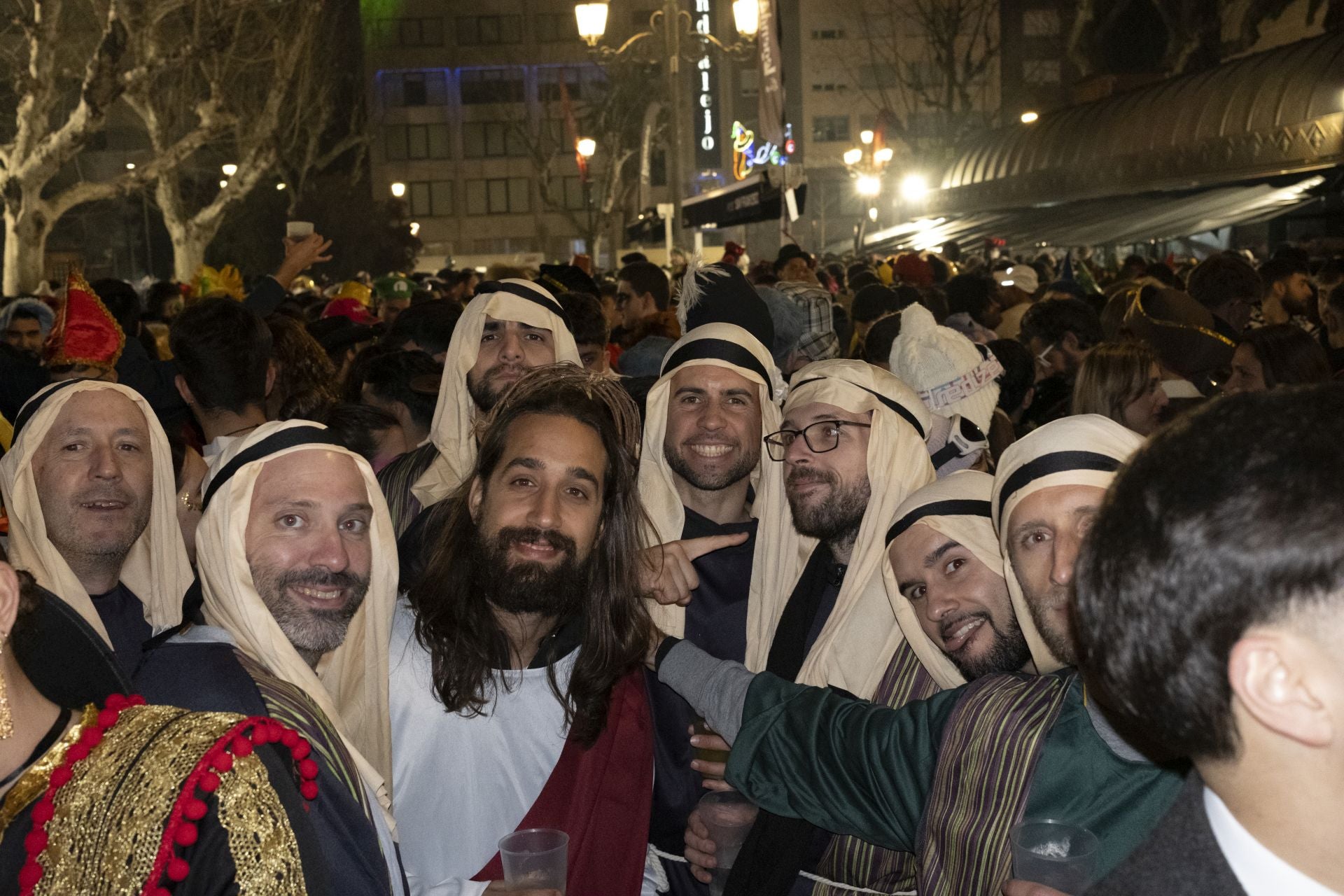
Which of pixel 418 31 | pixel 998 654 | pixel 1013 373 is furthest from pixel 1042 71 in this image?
pixel 998 654

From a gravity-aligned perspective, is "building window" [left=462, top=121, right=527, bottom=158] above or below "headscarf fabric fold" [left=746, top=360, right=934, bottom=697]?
above

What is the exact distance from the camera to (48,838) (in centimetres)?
191

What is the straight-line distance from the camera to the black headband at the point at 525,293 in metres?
5.57

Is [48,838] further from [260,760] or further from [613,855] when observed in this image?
[613,855]

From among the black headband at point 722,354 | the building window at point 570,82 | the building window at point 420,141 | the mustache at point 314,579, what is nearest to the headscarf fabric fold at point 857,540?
the black headband at point 722,354

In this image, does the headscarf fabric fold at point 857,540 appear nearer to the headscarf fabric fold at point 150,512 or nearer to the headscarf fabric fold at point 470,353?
the headscarf fabric fold at point 470,353

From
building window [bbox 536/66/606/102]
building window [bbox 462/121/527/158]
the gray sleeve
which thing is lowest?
the gray sleeve

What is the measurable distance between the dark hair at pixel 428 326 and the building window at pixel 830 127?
53960 millimetres

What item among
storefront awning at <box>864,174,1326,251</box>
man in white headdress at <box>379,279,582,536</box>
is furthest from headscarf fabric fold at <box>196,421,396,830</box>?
storefront awning at <box>864,174,1326,251</box>

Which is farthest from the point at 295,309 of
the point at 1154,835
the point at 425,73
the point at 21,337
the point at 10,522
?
the point at 425,73

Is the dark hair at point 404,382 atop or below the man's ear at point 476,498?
atop

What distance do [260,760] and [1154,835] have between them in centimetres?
127

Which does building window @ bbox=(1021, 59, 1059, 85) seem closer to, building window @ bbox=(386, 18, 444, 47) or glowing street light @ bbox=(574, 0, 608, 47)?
building window @ bbox=(386, 18, 444, 47)

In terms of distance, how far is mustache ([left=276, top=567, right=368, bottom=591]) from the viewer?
121 inches
